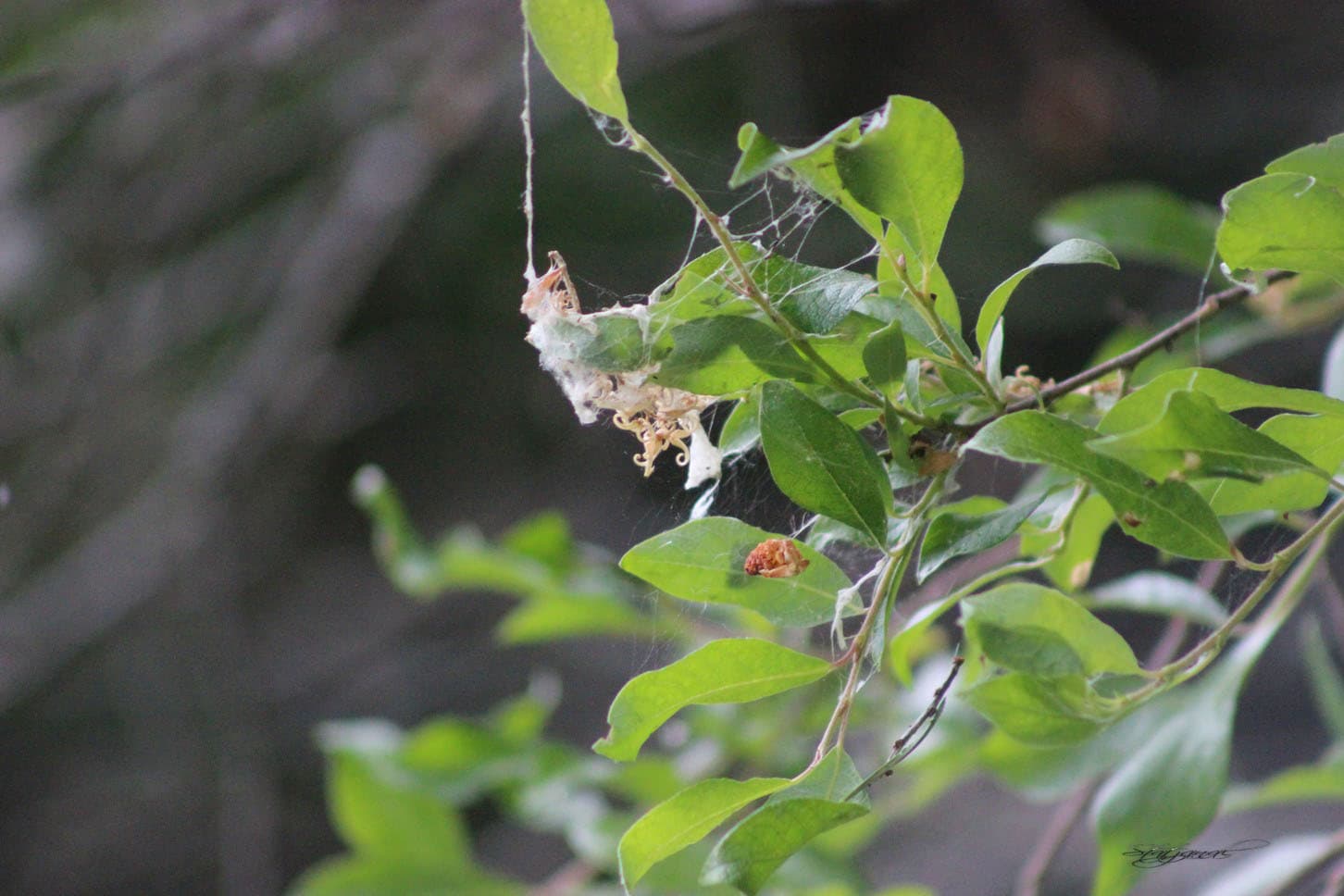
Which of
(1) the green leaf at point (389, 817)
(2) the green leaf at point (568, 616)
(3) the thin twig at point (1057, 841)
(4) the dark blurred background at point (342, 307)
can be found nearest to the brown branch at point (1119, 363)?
(3) the thin twig at point (1057, 841)

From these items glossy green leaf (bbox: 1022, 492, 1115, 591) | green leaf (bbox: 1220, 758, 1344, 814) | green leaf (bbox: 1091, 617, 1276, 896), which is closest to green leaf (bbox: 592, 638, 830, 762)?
glossy green leaf (bbox: 1022, 492, 1115, 591)

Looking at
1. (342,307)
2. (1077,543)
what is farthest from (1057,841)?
(342,307)

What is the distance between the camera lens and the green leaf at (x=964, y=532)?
1.16 feet

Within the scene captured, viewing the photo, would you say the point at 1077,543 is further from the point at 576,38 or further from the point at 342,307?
the point at 342,307

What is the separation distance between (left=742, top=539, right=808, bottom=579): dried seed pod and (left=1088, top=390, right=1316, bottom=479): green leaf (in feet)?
0.34

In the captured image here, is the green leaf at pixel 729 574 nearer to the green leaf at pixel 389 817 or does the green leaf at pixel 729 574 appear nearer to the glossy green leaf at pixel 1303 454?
the glossy green leaf at pixel 1303 454

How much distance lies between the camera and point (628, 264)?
210cm

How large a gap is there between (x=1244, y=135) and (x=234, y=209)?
67.0 inches

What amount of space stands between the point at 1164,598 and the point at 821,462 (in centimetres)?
34

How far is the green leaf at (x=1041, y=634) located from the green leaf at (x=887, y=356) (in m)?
0.07

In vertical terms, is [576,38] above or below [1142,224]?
above

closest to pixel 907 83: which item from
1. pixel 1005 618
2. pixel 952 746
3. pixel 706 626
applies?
pixel 706 626

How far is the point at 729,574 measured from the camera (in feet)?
1.23

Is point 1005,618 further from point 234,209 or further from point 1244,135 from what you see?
point 234,209
